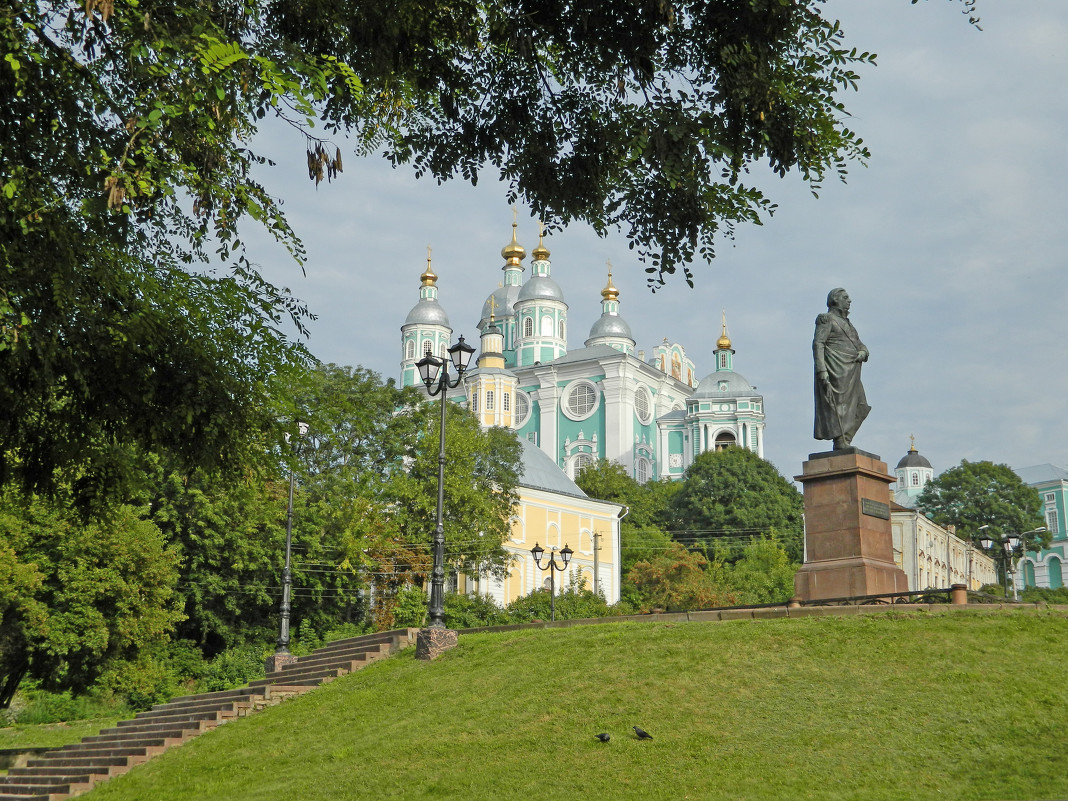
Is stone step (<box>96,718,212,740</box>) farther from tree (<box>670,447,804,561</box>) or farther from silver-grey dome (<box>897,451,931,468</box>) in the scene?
silver-grey dome (<box>897,451,931,468</box>)

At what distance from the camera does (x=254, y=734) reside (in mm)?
17922

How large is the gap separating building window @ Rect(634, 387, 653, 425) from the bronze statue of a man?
235ft

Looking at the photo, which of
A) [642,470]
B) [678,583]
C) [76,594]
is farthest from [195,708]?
[642,470]

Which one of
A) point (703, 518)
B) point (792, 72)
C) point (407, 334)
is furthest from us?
point (407, 334)

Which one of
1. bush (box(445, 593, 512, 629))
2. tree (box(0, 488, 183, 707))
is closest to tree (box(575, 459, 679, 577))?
bush (box(445, 593, 512, 629))

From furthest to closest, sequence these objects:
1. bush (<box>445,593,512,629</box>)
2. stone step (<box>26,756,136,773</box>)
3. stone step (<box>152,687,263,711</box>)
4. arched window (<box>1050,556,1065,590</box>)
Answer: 1. arched window (<box>1050,556,1065,590</box>)
2. bush (<box>445,593,512,629</box>)
3. stone step (<box>152,687,263,711</box>)
4. stone step (<box>26,756,136,773</box>)

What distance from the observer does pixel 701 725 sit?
1345cm

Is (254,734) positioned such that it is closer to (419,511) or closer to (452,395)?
(419,511)

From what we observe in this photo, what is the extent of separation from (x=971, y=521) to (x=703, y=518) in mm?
16577

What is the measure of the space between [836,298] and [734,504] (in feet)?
183

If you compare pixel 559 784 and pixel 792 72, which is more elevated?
pixel 792 72

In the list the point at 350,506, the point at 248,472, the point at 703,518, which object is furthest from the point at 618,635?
the point at 703,518

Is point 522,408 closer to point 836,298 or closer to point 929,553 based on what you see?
point 929,553

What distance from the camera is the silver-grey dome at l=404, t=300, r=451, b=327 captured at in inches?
3972
